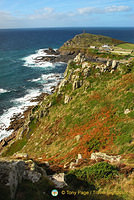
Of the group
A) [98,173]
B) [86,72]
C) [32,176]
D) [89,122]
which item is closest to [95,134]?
[89,122]

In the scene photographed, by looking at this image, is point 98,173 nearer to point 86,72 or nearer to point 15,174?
point 15,174

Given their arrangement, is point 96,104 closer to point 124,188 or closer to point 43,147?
point 43,147

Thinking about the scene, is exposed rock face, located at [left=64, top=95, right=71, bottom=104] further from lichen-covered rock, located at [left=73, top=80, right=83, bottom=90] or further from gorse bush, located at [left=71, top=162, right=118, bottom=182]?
gorse bush, located at [left=71, top=162, right=118, bottom=182]

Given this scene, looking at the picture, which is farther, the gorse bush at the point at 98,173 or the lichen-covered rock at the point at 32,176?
the gorse bush at the point at 98,173

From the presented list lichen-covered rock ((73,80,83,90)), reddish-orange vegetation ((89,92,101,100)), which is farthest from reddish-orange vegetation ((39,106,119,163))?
lichen-covered rock ((73,80,83,90))

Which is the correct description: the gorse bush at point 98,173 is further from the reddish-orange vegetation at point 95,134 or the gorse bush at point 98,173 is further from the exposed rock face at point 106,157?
the reddish-orange vegetation at point 95,134

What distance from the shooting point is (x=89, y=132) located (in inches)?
1204

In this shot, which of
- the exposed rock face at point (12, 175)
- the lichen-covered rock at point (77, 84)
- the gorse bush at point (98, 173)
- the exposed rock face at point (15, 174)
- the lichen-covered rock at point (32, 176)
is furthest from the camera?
the lichen-covered rock at point (77, 84)

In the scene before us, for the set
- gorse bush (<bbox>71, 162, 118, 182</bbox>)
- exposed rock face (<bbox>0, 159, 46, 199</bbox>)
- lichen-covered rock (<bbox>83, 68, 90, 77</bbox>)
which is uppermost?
lichen-covered rock (<bbox>83, 68, 90, 77</bbox>)

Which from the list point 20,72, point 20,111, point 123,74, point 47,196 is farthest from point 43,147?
point 20,72

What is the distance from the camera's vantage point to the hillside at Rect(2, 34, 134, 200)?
15.2 m

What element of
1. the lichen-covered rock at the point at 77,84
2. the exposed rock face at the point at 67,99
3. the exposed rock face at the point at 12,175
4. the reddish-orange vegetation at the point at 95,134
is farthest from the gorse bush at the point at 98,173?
the lichen-covered rock at the point at 77,84

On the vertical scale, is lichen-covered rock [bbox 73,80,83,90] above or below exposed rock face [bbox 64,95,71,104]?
above

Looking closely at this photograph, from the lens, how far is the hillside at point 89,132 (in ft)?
50.0
